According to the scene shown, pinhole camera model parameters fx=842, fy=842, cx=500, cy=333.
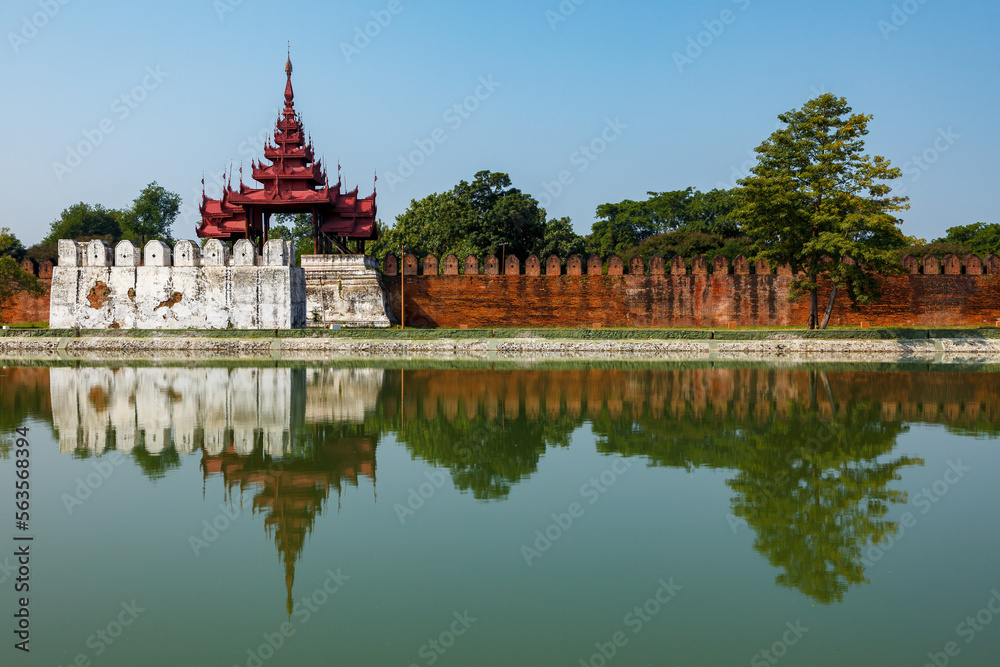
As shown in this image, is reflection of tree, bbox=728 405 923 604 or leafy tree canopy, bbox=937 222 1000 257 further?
leafy tree canopy, bbox=937 222 1000 257

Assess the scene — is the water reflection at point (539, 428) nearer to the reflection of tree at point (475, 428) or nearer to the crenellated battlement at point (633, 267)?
the reflection of tree at point (475, 428)

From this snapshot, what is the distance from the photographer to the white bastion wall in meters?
23.8

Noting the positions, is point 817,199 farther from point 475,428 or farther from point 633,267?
point 475,428

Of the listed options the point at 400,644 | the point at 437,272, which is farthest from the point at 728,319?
the point at 400,644

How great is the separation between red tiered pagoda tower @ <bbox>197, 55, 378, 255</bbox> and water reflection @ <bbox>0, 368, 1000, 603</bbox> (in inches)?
478

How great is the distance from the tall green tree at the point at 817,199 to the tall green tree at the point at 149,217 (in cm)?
3473

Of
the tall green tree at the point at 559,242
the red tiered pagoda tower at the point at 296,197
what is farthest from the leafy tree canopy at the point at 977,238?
the red tiered pagoda tower at the point at 296,197

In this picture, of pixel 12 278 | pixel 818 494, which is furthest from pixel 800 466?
pixel 12 278

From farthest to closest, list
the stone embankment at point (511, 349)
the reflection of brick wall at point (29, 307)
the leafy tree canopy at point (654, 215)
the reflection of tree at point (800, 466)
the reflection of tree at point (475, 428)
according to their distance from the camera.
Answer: the leafy tree canopy at point (654, 215) → the reflection of brick wall at point (29, 307) → the stone embankment at point (511, 349) → the reflection of tree at point (475, 428) → the reflection of tree at point (800, 466)

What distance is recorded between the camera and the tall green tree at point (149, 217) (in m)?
46.6

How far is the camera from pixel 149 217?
47.5 metres

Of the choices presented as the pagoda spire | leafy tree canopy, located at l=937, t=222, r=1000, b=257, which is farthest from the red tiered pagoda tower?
leafy tree canopy, located at l=937, t=222, r=1000, b=257

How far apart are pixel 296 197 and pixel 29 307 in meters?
10.5

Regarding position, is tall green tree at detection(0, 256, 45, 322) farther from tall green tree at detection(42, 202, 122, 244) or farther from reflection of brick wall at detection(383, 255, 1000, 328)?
tall green tree at detection(42, 202, 122, 244)
